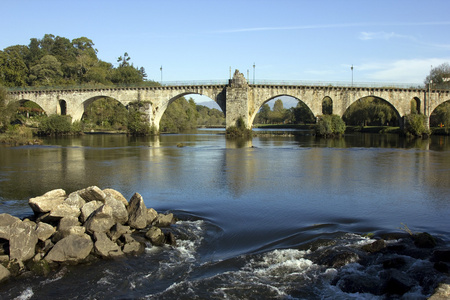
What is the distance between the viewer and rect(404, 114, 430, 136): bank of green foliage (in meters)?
65.9

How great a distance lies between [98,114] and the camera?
3696 inches

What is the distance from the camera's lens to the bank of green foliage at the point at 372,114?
8225 cm

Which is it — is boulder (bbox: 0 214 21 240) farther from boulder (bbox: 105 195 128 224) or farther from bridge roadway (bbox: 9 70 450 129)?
bridge roadway (bbox: 9 70 450 129)

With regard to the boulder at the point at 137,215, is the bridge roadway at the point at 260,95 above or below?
above

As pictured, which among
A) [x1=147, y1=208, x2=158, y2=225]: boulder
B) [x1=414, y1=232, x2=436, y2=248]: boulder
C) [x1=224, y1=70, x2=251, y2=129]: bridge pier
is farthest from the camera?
[x1=224, y1=70, x2=251, y2=129]: bridge pier

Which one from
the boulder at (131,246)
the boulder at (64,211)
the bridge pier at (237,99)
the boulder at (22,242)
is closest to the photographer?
the boulder at (22,242)

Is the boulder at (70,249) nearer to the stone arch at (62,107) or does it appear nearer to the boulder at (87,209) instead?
the boulder at (87,209)

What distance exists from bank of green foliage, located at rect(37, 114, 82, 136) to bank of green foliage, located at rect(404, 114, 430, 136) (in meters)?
60.2

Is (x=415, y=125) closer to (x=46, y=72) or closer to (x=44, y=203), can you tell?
(x=44, y=203)

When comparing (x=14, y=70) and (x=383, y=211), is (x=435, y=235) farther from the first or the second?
(x=14, y=70)

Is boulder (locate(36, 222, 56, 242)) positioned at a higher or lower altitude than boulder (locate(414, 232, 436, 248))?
higher

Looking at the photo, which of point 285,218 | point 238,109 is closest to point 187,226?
point 285,218

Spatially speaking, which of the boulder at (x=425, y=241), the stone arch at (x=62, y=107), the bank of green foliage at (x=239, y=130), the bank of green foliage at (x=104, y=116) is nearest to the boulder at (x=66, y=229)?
the boulder at (x=425, y=241)

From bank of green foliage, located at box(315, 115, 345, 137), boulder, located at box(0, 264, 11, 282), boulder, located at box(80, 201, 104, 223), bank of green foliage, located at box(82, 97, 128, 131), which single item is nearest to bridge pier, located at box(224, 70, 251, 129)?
bank of green foliage, located at box(315, 115, 345, 137)
